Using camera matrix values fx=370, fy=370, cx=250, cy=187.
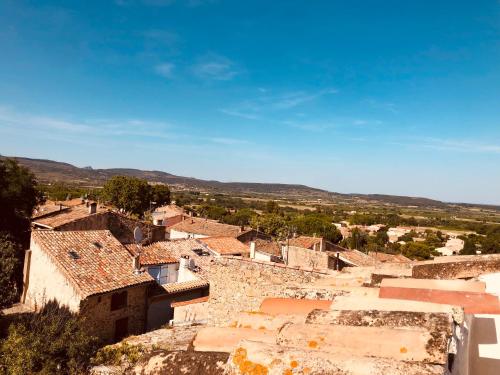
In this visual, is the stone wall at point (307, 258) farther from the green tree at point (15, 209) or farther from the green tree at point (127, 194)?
the green tree at point (127, 194)

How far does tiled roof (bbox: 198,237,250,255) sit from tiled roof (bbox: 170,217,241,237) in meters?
8.11

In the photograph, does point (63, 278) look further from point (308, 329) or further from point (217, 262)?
point (308, 329)

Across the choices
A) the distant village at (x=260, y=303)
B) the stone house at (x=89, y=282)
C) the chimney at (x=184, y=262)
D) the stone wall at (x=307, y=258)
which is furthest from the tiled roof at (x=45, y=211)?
the stone wall at (x=307, y=258)

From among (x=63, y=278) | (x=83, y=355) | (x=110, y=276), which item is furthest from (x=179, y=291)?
(x=83, y=355)

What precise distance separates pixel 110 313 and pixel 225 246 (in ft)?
48.6

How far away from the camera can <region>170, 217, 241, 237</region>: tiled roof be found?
146 ft

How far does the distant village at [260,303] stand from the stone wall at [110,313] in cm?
5

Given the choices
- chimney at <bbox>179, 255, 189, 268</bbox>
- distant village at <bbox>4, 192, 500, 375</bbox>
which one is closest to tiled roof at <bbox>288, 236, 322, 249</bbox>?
distant village at <bbox>4, 192, 500, 375</bbox>

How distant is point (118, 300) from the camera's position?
18.0m

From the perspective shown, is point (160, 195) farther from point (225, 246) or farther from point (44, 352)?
point (44, 352)

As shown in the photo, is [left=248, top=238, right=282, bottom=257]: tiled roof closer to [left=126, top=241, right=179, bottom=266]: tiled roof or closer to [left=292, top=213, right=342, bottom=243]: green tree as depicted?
[left=126, top=241, right=179, bottom=266]: tiled roof

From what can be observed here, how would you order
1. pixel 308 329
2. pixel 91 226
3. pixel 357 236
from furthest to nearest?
pixel 357 236, pixel 91 226, pixel 308 329

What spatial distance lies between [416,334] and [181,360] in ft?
5.27

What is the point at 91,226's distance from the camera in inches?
987
